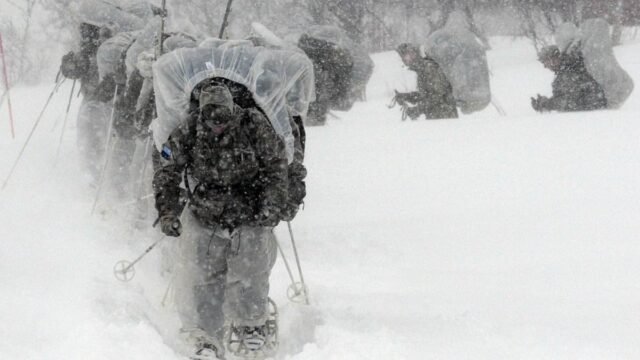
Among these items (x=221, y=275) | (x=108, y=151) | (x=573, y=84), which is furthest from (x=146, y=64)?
(x=573, y=84)

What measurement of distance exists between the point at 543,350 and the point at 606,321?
21.3 inches

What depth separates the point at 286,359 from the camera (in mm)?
4078

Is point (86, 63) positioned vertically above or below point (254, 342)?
above

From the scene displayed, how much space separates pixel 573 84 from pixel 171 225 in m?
7.09

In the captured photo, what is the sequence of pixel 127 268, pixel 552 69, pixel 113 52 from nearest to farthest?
pixel 127 268 < pixel 113 52 < pixel 552 69

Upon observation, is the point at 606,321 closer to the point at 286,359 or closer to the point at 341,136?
the point at 286,359

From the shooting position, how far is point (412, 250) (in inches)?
237

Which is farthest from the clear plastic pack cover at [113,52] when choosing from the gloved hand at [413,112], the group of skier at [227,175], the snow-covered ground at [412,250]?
the gloved hand at [413,112]

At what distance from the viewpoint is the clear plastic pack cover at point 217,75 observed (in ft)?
13.5

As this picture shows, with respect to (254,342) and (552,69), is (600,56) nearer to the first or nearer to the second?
(552,69)

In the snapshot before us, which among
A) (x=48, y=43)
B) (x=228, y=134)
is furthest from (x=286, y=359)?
(x=48, y=43)

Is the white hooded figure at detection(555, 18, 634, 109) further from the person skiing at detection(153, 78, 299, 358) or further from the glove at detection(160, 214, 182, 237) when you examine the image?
the glove at detection(160, 214, 182, 237)

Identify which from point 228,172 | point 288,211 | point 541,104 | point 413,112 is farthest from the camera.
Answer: point 413,112

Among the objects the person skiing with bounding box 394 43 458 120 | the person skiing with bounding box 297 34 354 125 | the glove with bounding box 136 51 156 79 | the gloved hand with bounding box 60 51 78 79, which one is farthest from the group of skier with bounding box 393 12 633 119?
the glove with bounding box 136 51 156 79
